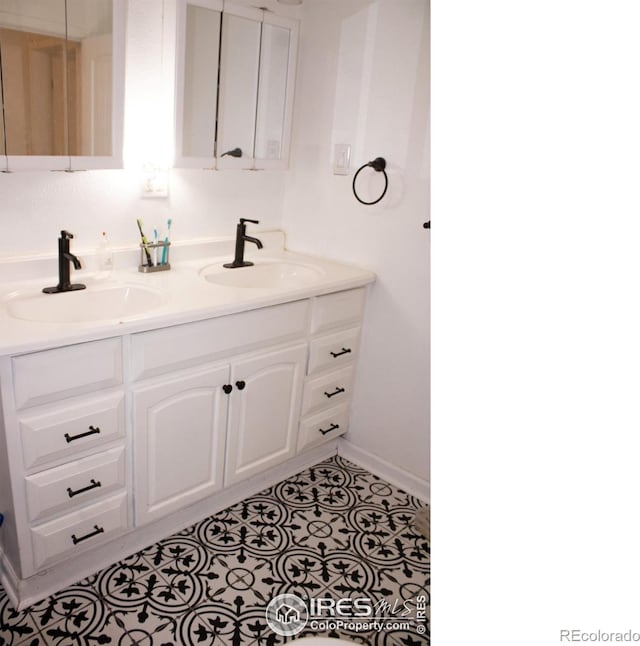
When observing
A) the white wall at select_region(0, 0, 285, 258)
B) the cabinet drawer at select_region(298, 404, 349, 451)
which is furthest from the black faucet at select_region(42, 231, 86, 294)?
the cabinet drawer at select_region(298, 404, 349, 451)

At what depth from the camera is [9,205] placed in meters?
1.84

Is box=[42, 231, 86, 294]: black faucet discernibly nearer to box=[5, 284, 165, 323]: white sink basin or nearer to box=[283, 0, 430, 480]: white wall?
box=[5, 284, 165, 323]: white sink basin

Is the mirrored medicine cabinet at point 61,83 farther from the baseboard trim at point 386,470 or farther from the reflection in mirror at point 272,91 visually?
the baseboard trim at point 386,470

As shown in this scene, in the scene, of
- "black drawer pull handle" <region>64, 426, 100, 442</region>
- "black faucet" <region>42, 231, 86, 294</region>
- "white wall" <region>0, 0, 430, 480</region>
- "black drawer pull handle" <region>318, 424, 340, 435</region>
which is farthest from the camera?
"black drawer pull handle" <region>318, 424, 340, 435</region>

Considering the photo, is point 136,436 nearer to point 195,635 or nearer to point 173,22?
point 195,635

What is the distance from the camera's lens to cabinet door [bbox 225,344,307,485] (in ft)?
6.77

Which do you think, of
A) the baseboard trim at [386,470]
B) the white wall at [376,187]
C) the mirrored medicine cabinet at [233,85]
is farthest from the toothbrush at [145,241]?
the baseboard trim at [386,470]

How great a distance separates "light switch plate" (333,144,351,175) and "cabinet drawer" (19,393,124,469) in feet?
4.27

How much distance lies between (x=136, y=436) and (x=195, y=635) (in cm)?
60

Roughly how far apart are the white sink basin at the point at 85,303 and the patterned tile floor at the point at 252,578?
32.4 inches

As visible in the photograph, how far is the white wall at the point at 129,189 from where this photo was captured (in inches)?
74.0

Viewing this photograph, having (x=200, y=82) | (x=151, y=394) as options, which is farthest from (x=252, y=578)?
(x=200, y=82)

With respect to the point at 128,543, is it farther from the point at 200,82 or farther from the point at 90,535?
the point at 200,82
